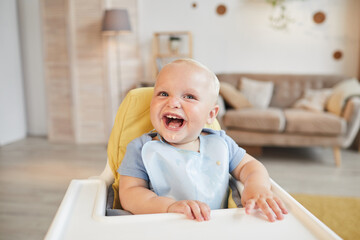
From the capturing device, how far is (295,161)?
3219 millimetres

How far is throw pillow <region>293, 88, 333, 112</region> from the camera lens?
338cm

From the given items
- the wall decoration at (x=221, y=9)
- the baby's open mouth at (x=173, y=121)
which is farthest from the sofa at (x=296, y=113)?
the baby's open mouth at (x=173, y=121)

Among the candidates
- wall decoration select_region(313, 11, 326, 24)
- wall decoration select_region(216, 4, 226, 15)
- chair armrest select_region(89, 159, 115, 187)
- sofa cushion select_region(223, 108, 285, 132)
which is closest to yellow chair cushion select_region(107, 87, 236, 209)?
chair armrest select_region(89, 159, 115, 187)

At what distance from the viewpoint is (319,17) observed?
3.95m

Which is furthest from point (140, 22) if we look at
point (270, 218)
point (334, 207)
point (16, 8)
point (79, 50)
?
point (270, 218)

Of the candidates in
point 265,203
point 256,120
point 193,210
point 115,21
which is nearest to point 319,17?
point 256,120

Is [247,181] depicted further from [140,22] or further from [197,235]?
[140,22]

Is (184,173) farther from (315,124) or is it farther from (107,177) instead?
(315,124)

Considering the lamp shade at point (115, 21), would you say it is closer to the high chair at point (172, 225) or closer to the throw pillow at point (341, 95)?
the throw pillow at point (341, 95)

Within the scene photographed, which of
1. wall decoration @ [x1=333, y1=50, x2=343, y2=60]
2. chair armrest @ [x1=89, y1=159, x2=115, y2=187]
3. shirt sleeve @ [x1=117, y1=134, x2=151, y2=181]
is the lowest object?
chair armrest @ [x1=89, y1=159, x2=115, y2=187]

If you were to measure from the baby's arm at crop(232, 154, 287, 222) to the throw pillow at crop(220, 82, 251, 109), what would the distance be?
2.52m

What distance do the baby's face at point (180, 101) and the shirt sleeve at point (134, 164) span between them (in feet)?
0.31

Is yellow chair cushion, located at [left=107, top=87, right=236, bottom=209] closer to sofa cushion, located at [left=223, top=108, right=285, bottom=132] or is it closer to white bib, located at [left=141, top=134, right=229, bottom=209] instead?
white bib, located at [left=141, top=134, right=229, bottom=209]

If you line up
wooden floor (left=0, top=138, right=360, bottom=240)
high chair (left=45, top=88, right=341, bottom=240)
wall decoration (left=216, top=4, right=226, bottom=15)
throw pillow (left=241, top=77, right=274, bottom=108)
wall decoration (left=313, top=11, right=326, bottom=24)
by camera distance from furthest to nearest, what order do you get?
wall decoration (left=216, top=4, right=226, bottom=15) < wall decoration (left=313, top=11, right=326, bottom=24) < throw pillow (left=241, top=77, right=274, bottom=108) < wooden floor (left=0, top=138, right=360, bottom=240) < high chair (left=45, top=88, right=341, bottom=240)
